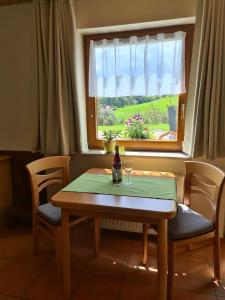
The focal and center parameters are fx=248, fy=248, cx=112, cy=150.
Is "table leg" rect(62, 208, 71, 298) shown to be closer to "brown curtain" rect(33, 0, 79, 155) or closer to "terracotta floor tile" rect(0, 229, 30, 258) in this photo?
"terracotta floor tile" rect(0, 229, 30, 258)

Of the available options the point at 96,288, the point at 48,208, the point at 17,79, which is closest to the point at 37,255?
the point at 48,208

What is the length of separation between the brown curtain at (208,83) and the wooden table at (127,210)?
0.85 metres

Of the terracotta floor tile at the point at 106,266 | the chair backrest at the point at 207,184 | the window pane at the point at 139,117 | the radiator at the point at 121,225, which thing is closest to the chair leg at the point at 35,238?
the terracotta floor tile at the point at 106,266

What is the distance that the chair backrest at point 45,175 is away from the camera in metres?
2.03

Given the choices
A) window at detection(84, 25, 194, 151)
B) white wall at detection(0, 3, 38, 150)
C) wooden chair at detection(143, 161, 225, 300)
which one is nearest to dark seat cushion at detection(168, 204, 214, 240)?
wooden chair at detection(143, 161, 225, 300)

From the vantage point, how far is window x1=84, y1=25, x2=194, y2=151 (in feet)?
7.57

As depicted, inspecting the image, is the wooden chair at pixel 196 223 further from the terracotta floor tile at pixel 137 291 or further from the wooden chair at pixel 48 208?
the wooden chair at pixel 48 208

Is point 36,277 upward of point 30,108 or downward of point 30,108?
downward

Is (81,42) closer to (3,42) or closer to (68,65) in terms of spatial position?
(68,65)

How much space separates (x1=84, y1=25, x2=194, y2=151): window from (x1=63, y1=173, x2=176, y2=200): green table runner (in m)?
0.70

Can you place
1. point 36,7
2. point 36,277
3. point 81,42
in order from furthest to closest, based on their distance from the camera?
point 81,42 → point 36,7 → point 36,277

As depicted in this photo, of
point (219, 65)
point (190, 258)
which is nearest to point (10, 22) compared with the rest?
point (219, 65)

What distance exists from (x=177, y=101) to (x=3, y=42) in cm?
190

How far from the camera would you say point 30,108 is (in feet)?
8.61
